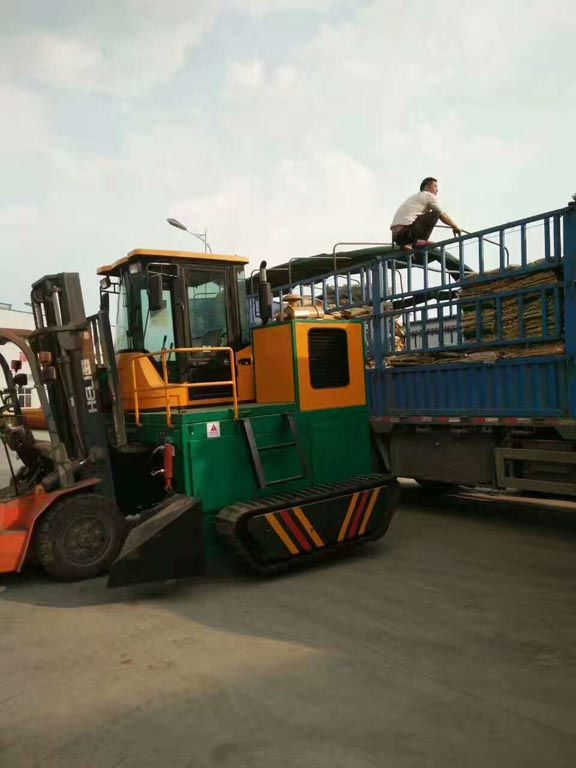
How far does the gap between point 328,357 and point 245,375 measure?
2.89ft

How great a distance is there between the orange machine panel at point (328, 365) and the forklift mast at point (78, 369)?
5.85ft

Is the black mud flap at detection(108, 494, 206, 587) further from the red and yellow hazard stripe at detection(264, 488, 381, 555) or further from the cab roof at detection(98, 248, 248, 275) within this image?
the cab roof at detection(98, 248, 248, 275)

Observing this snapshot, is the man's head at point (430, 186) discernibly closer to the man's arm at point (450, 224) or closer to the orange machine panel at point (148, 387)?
the man's arm at point (450, 224)

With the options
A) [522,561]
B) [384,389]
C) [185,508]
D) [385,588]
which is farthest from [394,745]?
[384,389]

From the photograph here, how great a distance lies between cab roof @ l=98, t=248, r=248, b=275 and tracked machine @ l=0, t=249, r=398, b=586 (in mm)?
15

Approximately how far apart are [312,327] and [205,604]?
282 cm

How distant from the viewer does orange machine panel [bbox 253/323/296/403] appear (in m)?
5.92

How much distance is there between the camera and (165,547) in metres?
4.68

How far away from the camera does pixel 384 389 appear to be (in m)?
7.68

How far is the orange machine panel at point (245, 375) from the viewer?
6.19 metres

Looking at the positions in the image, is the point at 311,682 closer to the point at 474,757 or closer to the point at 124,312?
the point at 474,757

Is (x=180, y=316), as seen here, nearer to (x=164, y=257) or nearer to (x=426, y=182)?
(x=164, y=257)

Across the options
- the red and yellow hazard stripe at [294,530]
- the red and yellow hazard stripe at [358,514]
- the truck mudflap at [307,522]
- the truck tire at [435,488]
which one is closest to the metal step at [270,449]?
the truck mudflap at [307,522]

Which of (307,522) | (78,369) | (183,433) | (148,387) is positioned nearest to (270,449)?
(307,522)
